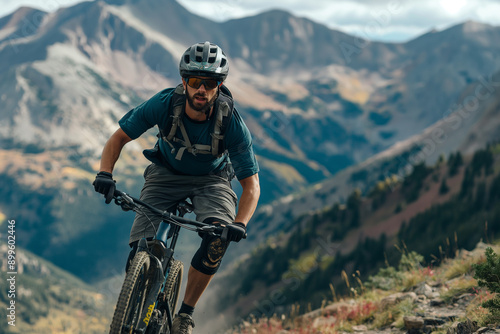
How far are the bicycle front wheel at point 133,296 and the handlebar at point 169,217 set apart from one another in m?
0.59

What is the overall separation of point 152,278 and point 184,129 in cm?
214

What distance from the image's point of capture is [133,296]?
20.0 feet

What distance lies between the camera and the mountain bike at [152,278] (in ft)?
19.2

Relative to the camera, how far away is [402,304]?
8.98 meters

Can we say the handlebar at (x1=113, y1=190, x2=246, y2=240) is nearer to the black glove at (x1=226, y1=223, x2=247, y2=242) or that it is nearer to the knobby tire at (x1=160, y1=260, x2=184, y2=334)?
the black glove at (x1=226, y1=223, x2=247, y2=242)

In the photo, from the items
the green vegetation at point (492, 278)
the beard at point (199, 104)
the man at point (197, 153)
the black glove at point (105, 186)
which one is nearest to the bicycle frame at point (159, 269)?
the man at point (197, 153)

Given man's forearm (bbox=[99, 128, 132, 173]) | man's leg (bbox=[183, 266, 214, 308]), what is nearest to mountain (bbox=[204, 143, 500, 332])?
man's leg (bbox=[183, 266, 214, 308])

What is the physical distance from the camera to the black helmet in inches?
270

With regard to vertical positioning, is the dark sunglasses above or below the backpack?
above

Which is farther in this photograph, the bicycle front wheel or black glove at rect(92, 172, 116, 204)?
black glove at rect(92, 172, 116, 204)

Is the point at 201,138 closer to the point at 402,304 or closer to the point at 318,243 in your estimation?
the point at 402,304

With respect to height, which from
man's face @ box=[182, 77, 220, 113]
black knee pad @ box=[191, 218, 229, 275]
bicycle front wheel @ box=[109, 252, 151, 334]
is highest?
man's face @ box=[182, 77, 220, 113]

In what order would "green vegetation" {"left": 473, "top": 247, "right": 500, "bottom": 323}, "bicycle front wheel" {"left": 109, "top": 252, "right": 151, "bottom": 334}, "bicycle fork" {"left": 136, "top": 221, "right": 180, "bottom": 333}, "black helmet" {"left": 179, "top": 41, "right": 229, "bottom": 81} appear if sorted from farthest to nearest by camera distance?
"black helmet" {"left": 179, "top": 41, "right": 229, "bottom": 81}, "green vegetation" {"left": 473, "top": 247, "right": 500, "bottom": 323}, "bicycle fork" {"left": 136, "top": 221, "right": 180, "bottom": 333}, "bicycle front wheel" {"left": 109, "top": 252, "right": 151, "bottom": 334}

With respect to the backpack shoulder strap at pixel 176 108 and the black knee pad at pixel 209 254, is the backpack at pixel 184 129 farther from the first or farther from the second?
the black knee pad at pixel 209 254
